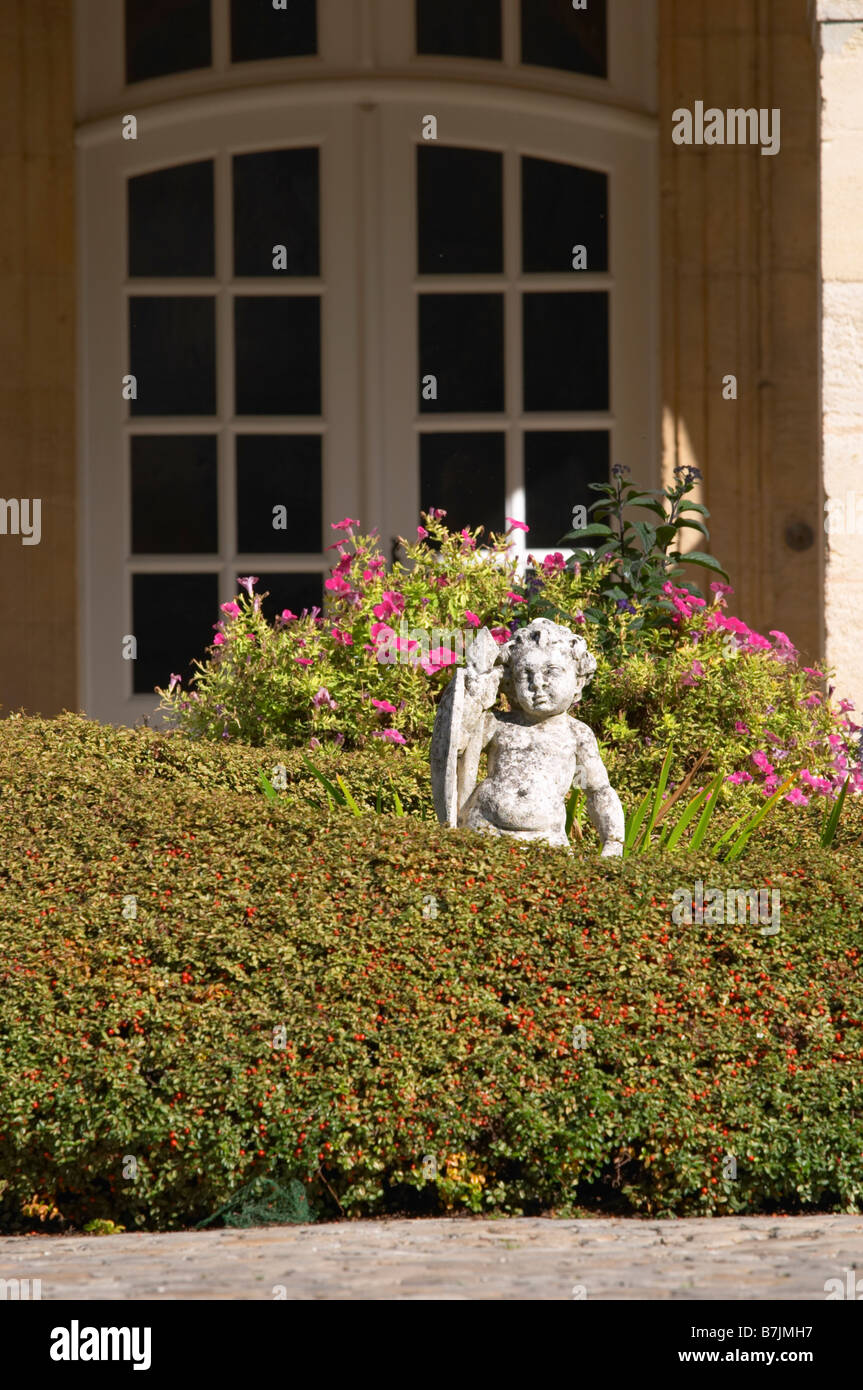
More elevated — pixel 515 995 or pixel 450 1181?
pixel 515 995

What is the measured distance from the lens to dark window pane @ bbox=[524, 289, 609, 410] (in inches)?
303

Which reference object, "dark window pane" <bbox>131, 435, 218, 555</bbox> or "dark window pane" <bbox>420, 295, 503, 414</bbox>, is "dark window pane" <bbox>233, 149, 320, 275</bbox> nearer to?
"dark window pane" <bbox>420, 295, 503, 414</bbox>

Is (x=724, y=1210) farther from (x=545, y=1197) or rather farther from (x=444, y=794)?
(x=444, y=794)

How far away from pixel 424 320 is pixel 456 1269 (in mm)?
5753

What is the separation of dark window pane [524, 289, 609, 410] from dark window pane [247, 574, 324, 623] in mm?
1429

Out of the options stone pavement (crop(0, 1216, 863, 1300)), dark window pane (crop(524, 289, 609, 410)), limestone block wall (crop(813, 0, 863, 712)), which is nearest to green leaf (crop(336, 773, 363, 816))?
stone pavement (crop(0, 1216, 863, 1300))

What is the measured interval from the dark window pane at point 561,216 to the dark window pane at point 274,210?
108cm

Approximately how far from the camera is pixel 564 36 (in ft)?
25.2

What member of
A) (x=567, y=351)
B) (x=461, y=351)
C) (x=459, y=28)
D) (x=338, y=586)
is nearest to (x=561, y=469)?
(x=567, y=351)

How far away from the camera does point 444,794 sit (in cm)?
434

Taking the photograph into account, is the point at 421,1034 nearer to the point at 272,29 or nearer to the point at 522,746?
the point at 522,746

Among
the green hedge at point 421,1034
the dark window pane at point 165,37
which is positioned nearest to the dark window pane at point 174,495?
the dark window pane at point 165,37

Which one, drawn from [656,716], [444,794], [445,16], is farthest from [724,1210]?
[445,16]

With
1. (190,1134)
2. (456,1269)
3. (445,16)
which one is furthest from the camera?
(445,16)
